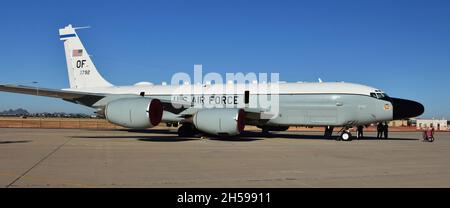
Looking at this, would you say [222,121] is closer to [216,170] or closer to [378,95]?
[378,95]

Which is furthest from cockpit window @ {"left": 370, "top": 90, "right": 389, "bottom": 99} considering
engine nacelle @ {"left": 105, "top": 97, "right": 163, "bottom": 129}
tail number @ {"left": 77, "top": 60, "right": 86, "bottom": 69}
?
tail number @ {"left": 77, "top": 60, "right": 86, "bottom": 69}

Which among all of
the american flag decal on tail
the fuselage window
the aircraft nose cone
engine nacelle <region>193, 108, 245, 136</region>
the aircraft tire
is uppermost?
the american flag decal on tail

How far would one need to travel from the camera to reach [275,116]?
26531 mm

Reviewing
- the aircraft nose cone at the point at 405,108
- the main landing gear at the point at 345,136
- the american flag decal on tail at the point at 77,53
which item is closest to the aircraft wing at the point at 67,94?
the american flag decal on tail at the point at 77,53

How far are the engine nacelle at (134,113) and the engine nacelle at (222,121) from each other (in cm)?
240

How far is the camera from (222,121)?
23.6 meters

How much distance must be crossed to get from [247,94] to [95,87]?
43.4 feet

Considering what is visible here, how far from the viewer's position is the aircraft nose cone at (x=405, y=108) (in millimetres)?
24656

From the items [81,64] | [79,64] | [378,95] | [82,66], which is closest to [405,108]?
[378,95]

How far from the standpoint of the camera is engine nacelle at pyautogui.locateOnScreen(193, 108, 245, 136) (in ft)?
76.9

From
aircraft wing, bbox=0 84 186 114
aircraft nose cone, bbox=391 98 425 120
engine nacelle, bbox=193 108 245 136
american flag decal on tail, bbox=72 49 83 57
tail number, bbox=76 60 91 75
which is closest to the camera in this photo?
engine nacelle, bbox=193 108 245 136

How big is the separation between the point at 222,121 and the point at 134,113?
4.56 m

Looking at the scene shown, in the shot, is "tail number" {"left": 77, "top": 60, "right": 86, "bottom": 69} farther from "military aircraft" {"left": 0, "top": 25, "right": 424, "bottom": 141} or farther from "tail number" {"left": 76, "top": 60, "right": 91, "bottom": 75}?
"military aircraft" {"left": 0, "top": 25, "right": 424, "bottom": 141}
